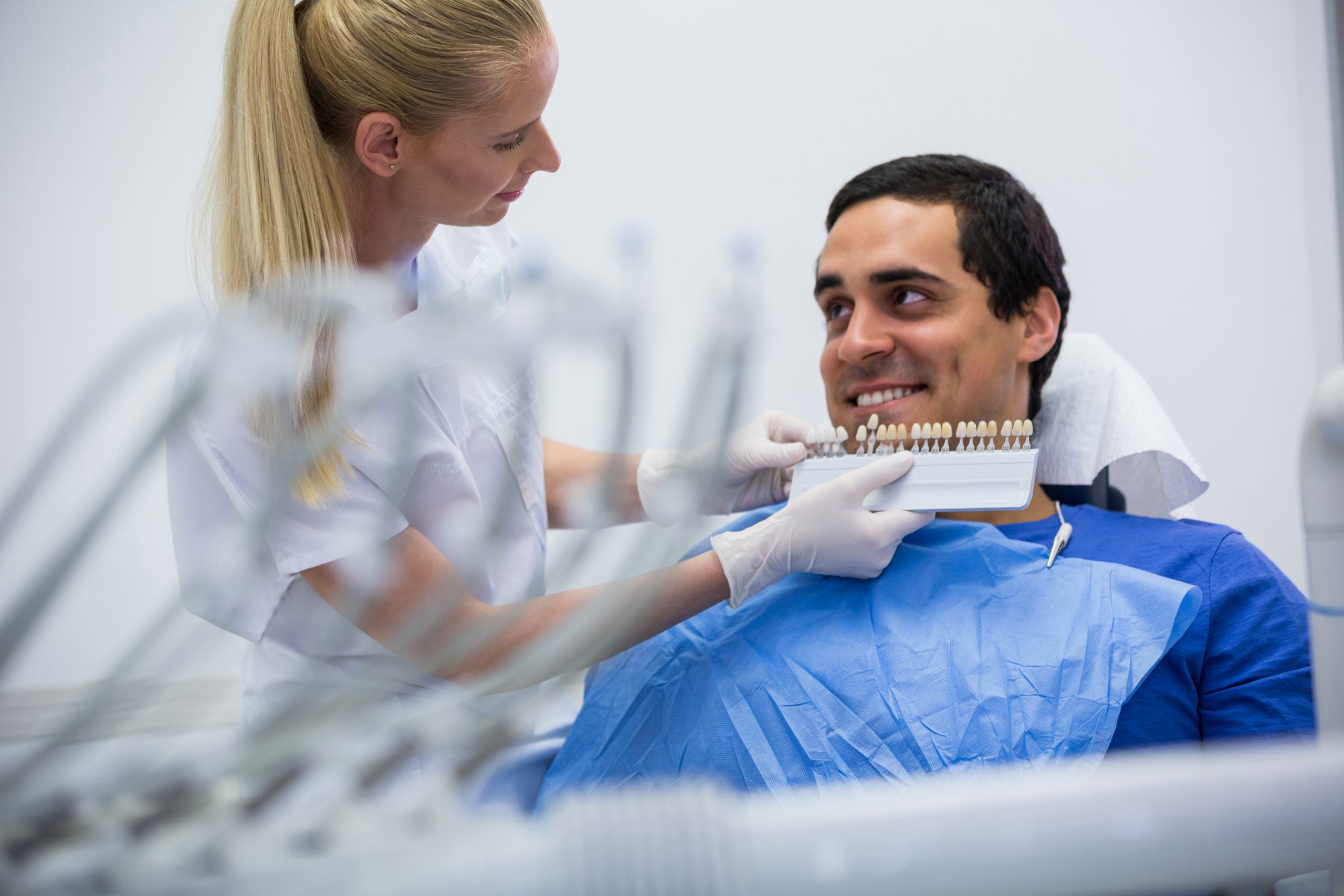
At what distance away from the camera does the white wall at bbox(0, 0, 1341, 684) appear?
1.67m

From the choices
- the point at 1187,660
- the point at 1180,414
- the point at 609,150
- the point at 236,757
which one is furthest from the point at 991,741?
the point at 1180,414

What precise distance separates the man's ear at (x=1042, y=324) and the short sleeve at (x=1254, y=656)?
0.40 m

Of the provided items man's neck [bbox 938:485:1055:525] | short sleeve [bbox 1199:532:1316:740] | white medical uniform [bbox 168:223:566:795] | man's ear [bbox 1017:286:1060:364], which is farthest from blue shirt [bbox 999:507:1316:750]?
white medical uniform [bbox 168:223:566:795]

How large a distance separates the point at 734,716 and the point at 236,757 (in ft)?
2.27

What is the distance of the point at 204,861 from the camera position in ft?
1.12

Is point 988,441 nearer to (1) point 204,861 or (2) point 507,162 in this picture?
(2) point 507,162

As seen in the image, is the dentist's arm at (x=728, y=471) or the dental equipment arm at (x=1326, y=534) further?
the dentist's arm at (x=728, y=471)

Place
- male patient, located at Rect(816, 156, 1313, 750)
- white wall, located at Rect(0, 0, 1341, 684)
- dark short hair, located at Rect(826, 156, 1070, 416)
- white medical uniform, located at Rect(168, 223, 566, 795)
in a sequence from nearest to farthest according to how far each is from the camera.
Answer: white medical uniform, located at Rect(168, 223, 566, 795)
male patient, located at Rect(816, 156, 1313, 750)
dark short hair, located at Rect(826, 156, 1070, 416)
white wall, located at Rect(0, 0, 1341, 684)

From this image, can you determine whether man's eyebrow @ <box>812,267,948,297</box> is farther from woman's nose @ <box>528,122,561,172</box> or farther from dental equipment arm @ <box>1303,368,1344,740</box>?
dental equipment arm @ <box>1303,368,1344,740</box>

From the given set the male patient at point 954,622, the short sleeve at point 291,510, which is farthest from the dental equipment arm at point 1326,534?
the short sleeve at point 291,510

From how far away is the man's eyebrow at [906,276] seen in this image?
124 centimetres

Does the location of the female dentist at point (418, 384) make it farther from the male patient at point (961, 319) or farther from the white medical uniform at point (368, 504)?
the male patient at point (961, 319)

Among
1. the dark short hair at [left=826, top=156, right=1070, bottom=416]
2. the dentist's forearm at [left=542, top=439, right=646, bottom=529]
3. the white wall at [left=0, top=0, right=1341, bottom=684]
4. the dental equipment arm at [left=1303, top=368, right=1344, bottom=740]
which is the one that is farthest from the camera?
the white wall at [left=0, top=0, right=1341, bottom=684]

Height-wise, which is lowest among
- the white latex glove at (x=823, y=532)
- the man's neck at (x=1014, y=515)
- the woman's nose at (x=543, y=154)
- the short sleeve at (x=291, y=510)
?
the man's neck at (x=1014, y=515)
